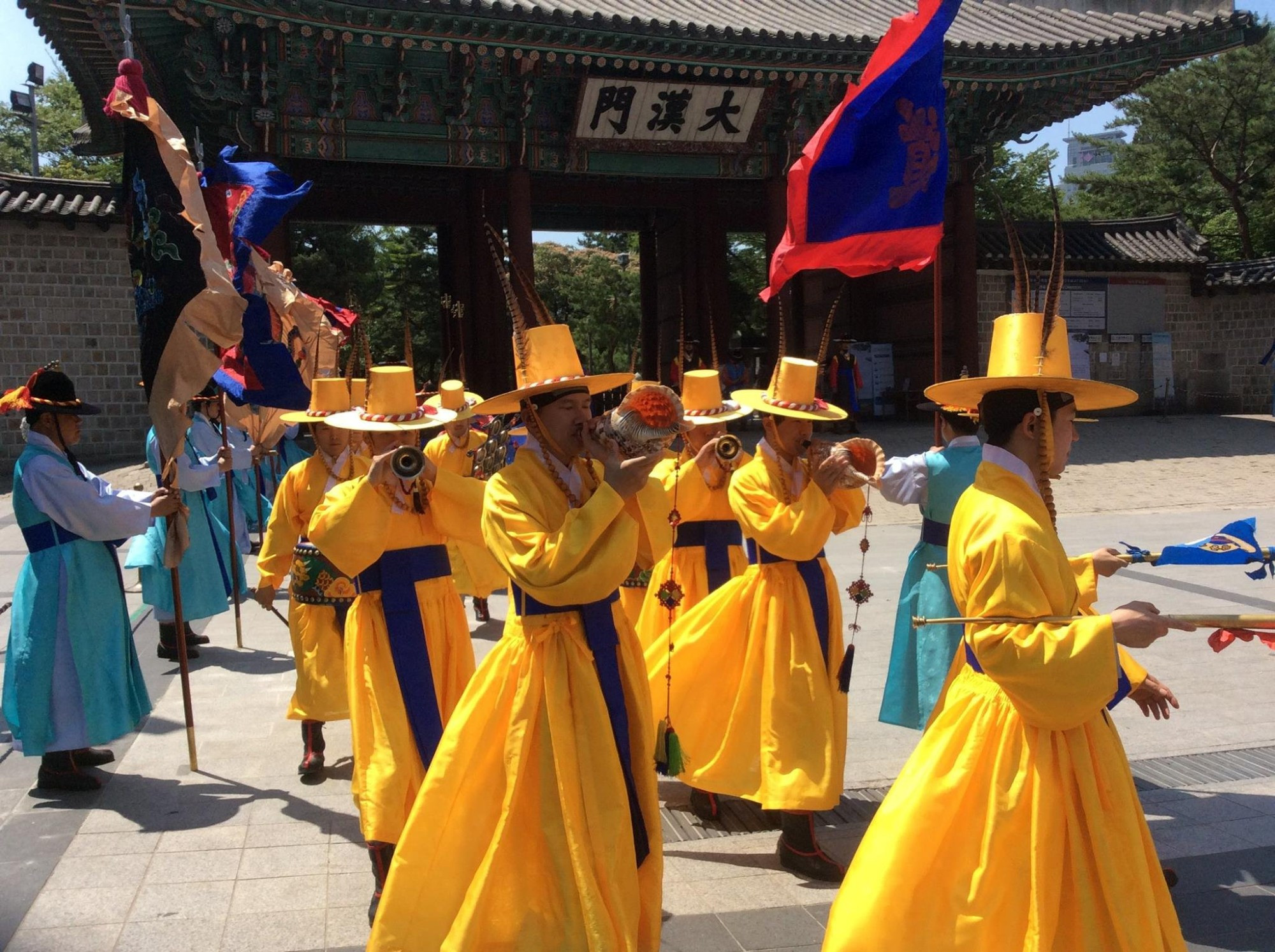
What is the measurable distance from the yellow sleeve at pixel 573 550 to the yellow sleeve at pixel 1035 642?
89 cm

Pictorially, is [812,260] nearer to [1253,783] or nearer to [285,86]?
[1253,783]

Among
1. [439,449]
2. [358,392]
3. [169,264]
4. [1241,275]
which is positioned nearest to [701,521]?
[358,392]

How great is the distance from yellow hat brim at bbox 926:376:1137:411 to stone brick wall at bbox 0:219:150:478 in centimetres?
1601

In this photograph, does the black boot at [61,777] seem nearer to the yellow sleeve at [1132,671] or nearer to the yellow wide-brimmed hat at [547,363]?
the yellow wide-brimmed hat at [547,363]

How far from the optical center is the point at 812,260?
4617mm

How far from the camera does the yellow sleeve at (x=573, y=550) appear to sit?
2766 mm

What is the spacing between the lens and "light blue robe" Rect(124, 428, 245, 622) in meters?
7.28

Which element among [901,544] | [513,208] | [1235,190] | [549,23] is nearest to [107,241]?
[513,208]

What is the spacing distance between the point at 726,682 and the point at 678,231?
1336 cm

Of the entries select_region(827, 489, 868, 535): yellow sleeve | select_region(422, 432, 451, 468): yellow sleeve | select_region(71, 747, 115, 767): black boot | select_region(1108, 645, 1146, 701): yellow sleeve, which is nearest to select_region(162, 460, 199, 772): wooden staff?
select_region(71, 747, 115, 767): black boot

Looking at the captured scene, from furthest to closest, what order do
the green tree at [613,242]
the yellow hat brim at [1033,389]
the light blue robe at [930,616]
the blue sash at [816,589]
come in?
the green tree at [613,242] → the light blue robe at [930,616] → the blue sash at [816,589] → the yellow hat brim at [1033,389]

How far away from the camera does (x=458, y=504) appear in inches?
155

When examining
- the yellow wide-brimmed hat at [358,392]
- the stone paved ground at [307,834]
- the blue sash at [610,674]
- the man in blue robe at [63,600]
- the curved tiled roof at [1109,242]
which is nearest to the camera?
the blue sash at [610,674]

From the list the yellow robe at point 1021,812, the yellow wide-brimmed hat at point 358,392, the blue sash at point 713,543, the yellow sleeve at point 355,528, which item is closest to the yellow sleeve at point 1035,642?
the yellow robe at point 1021,812
